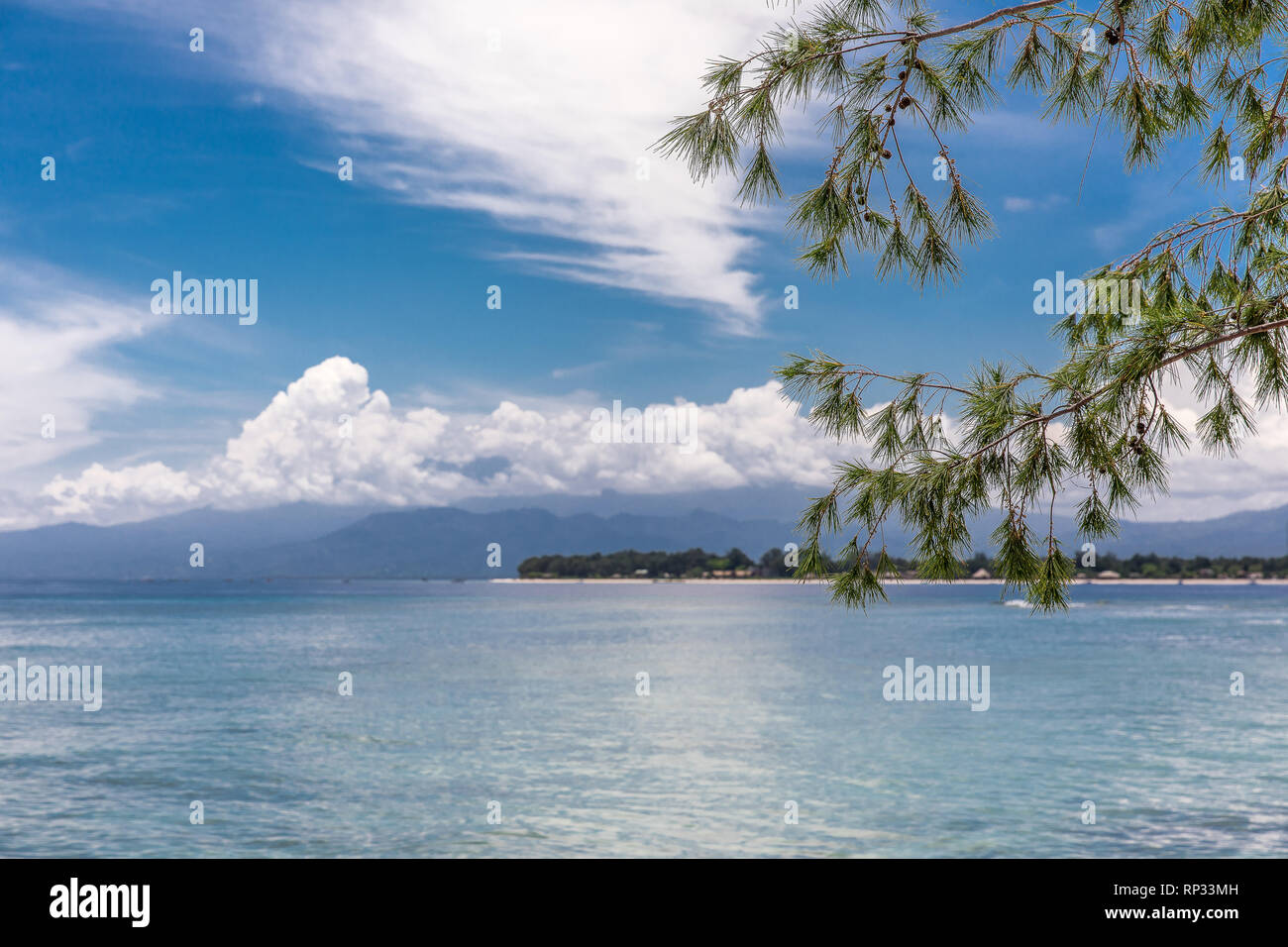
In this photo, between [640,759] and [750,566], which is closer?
[640,759]

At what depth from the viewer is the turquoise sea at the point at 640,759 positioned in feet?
45.5

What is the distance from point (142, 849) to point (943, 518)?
1306 cm

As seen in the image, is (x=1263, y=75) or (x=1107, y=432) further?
(x=1263, y=75)

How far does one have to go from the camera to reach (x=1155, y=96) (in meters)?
5.62

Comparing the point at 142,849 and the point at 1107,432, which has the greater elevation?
the point at 1107,432

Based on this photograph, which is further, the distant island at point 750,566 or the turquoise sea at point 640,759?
the distant island at point 750,566

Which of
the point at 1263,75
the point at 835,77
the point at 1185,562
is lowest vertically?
the point at 1185,562

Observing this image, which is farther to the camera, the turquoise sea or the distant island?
the distant island

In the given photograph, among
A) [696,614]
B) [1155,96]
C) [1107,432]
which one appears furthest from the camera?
[696,614]

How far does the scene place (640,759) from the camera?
19.2 meters

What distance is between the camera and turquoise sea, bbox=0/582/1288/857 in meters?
13.9
